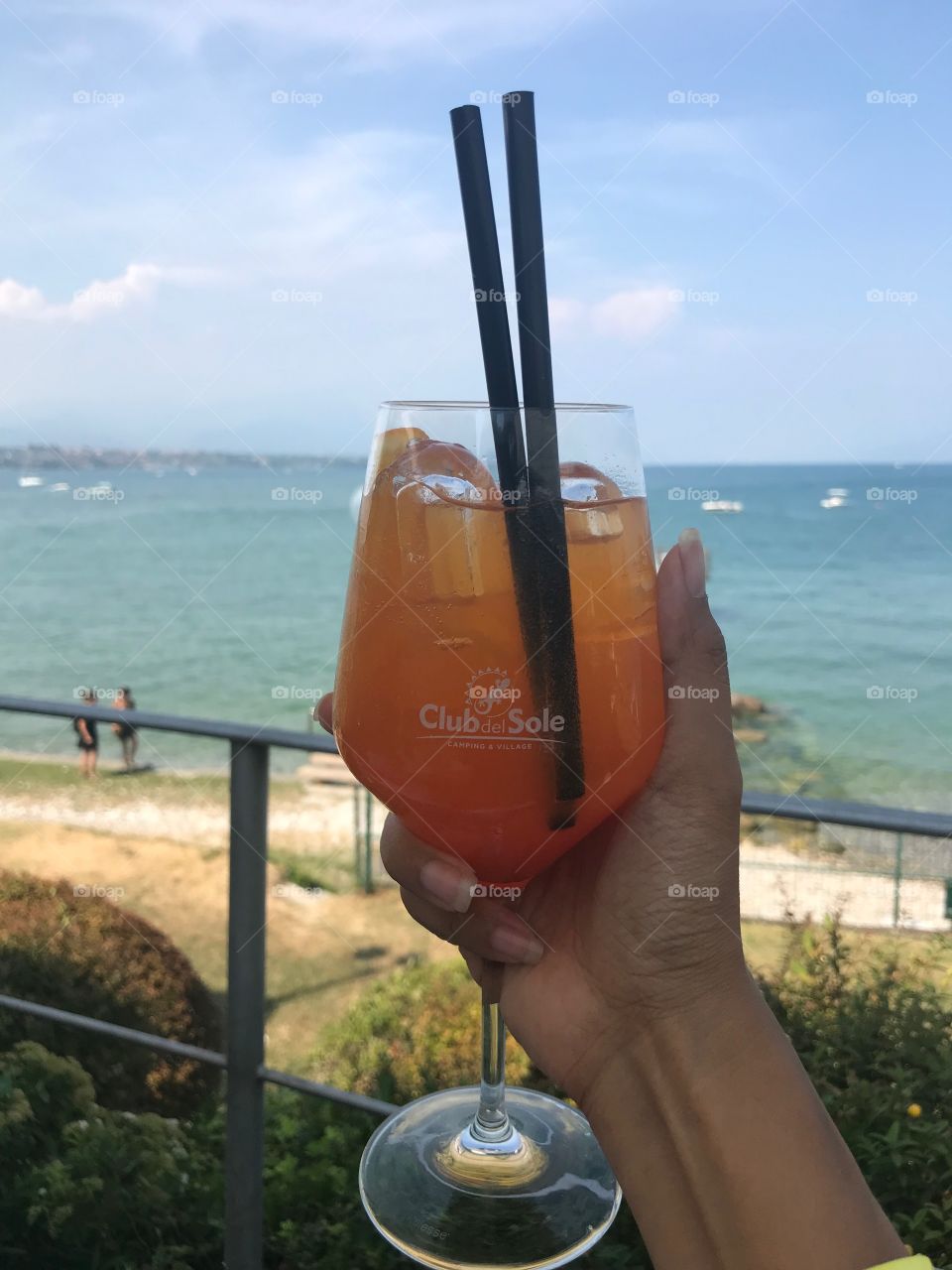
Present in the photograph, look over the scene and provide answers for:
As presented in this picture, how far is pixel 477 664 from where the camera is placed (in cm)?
106

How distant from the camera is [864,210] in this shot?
32188 mm

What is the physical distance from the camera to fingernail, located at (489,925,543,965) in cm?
131

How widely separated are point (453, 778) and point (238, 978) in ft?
4.75

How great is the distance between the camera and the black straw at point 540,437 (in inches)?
41.8

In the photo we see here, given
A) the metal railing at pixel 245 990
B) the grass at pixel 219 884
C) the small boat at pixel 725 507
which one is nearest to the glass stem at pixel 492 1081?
the metal railing at pixel 245 990

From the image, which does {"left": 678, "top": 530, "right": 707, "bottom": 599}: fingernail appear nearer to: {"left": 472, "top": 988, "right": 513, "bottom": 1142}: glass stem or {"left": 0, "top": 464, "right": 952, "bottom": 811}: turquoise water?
{"left": 472, "top": 988, "right": 513, "bottom": 1142}: glass stem

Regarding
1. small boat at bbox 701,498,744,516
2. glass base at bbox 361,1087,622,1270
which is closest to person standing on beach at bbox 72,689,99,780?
glass base at bbox 361,1087,622,1270

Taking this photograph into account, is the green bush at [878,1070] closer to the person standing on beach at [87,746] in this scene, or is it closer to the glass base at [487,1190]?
the glass base at [487,1190]

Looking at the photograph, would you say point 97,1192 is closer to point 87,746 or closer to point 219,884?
point 219,884

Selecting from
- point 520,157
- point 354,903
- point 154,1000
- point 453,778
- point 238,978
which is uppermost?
point 520,157

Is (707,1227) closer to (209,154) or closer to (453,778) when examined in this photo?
(453,778)

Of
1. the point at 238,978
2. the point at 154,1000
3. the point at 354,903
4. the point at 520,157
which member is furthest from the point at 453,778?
the point at 354,903

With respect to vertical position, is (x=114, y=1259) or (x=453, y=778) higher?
(x=453, y=778)

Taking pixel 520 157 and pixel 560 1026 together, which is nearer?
pixel 520 157
